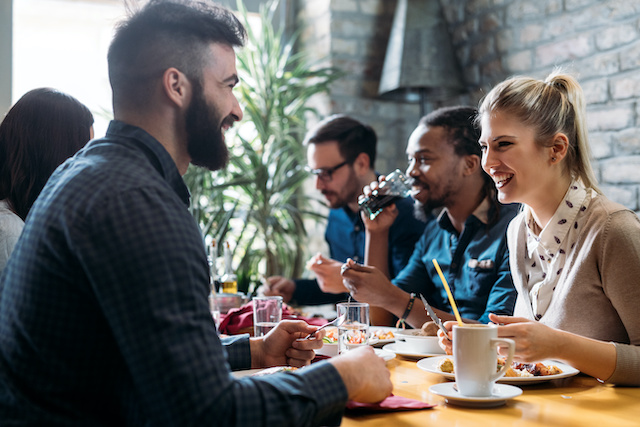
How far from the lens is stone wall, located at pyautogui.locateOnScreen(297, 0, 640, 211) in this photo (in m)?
3.18

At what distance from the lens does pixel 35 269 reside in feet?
2.71

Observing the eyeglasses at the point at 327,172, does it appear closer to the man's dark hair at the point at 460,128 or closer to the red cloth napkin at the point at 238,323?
the man's dark hair at the point at 460,128


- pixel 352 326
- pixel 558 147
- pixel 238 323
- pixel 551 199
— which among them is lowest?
pixel 238 323

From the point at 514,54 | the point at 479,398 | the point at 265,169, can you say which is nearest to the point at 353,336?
the point at 479,398

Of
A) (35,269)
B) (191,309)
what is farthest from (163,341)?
(35,269)

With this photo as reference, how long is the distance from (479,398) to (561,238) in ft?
2.00

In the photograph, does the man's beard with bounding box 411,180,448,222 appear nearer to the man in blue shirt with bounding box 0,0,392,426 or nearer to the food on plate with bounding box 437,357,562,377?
the food on plate with bounding box 437,357,562,377

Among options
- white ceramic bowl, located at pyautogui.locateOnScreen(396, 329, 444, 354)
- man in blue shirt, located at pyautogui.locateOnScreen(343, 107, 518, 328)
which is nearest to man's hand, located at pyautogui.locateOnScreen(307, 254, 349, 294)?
man in blue shirt, located at pyautogui.locateOnScreen(343, 107, 518, 328)

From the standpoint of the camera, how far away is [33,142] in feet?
6.11

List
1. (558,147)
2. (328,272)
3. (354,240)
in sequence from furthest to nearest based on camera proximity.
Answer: (354,240)
(328,272)
(558,147)

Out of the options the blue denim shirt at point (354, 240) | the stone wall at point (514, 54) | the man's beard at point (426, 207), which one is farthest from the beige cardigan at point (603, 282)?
the stone wall at point (514, 54)

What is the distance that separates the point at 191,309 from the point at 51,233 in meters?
0.22

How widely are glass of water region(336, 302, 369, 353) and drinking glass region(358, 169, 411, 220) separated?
1193mm

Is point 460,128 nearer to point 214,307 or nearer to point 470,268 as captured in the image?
point 470,268
